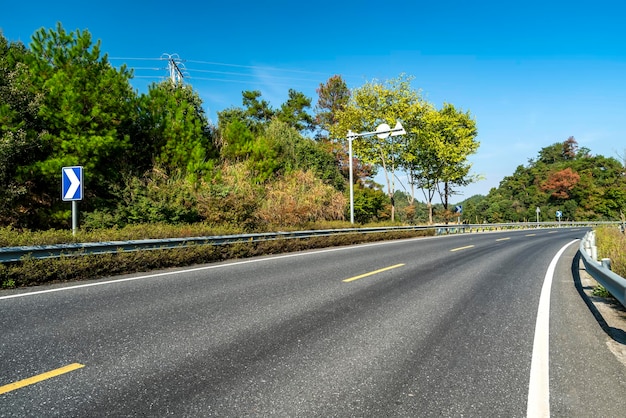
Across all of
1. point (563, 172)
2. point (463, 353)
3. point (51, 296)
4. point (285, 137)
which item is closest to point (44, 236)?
point (51, 296)

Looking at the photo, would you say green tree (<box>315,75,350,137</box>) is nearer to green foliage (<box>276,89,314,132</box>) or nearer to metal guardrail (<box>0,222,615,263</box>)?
green foliage (<box>276,89,314,132</box>)

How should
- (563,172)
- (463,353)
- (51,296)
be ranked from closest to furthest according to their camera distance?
(463,353)
(51,296)
(563,172)

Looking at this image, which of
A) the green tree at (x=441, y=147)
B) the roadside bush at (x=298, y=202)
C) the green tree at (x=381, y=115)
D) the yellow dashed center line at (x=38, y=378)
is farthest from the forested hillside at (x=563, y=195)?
the yellow dashed center line at (x=38, y=378)

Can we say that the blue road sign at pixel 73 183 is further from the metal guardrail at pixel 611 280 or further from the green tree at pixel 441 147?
the green tree at pixel 441 147

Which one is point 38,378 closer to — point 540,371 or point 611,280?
point 540,371

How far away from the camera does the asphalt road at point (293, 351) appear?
291 centimetres

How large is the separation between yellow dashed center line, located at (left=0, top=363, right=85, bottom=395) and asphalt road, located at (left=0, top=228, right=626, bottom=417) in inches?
0.8

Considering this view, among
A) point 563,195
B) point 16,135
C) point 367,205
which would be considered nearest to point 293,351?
point 16,135

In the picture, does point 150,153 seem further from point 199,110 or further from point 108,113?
point 199,110

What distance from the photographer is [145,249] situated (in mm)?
9625

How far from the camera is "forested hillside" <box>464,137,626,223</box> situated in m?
78.8

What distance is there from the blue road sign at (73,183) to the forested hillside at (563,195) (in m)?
76.1

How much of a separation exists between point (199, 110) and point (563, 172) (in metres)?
87.3

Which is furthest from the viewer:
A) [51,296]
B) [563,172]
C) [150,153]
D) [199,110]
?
[563,172]
